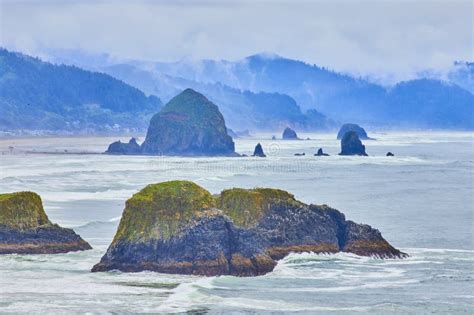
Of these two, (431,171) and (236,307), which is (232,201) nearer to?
(236,307)

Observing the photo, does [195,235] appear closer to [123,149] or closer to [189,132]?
[123,149]

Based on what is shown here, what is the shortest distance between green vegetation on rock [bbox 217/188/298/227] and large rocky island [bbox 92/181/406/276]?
0.04m

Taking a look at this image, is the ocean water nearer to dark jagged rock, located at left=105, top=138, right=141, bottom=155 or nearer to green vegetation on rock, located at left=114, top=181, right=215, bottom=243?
green vegetation on rock, located at left=114, top=181, right=215, bottom=243

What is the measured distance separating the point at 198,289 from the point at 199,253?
282 centimetres

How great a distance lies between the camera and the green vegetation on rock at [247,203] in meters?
52.9

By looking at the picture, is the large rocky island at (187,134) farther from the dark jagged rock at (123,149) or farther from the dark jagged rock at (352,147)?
the dark jagged rock at (352,147)

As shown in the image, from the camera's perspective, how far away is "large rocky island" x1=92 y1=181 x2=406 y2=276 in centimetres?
4888

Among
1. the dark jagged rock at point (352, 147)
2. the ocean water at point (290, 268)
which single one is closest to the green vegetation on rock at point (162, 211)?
the ocean water at point (290, 268)

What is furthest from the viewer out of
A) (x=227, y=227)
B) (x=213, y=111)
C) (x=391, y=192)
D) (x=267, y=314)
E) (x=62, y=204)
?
(x=213, y=111)

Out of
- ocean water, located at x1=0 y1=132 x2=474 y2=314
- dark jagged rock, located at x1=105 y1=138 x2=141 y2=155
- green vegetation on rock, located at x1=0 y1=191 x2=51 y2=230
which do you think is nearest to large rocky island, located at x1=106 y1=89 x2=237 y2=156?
dark jagged rock, located at x1=105 y1=138 x2=141 y2=155

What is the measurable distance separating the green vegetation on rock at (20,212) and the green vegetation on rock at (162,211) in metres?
5.41

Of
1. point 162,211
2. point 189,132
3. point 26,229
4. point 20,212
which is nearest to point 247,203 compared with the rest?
point 162,211

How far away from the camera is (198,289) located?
4619cm

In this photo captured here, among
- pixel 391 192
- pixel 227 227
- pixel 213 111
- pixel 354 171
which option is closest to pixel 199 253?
pixel 227 227
